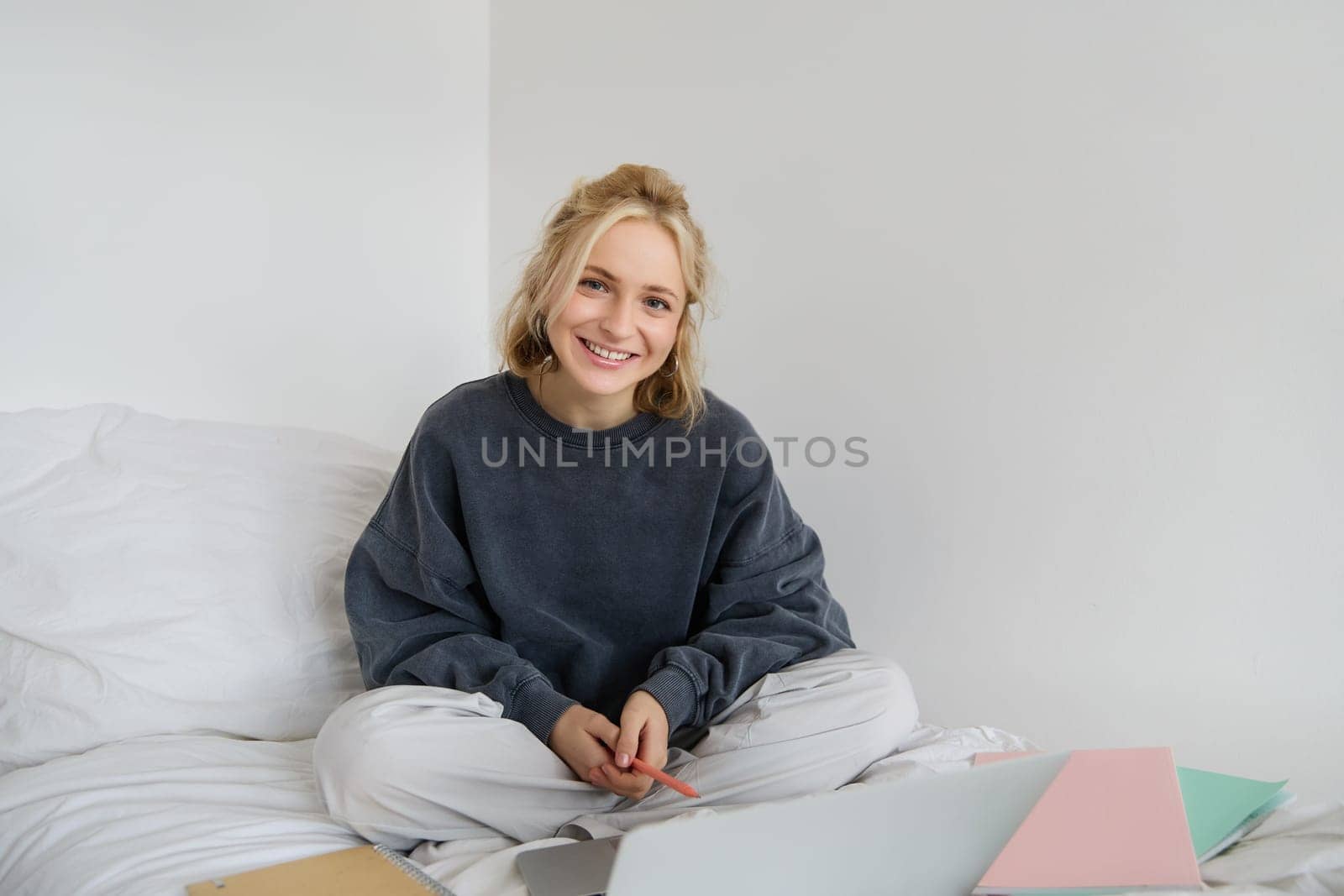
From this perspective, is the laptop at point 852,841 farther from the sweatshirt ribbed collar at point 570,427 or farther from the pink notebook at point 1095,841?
the sweatshirt ribbed collar at point 570,427

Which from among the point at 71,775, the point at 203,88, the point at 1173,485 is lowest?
the point at 71,775

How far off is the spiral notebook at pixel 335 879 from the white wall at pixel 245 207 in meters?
0.81

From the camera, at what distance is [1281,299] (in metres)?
1.20

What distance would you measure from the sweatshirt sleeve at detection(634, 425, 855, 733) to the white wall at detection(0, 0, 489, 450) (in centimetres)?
78

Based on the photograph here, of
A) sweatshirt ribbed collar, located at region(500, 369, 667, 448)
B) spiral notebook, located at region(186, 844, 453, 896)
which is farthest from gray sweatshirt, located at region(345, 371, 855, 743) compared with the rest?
spiral notebook, located at region(186, 844, 453, 896)

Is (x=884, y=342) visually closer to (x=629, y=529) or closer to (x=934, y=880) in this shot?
(x=629, y=529)

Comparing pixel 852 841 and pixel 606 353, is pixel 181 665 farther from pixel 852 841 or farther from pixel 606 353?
pixel 852 841

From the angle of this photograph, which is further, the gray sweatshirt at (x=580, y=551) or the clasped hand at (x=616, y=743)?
the gray sweatshirt at (x=580, y=551)

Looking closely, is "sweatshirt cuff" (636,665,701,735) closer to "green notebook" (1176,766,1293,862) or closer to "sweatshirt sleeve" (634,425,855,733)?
"sweatshirt sleeve" (634,425,855,733)

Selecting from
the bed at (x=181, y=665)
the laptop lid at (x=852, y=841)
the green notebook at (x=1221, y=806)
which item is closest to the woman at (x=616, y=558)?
the bed at (x=181, y=665)

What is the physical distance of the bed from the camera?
0.87 meters

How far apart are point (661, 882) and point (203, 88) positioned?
1.38 metres

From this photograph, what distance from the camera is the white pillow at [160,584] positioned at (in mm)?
1100

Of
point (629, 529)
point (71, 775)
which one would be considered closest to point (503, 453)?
point (629, 529)
